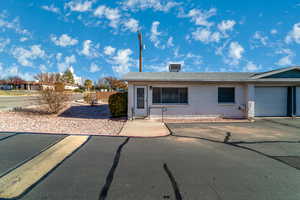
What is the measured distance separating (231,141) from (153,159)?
333cm

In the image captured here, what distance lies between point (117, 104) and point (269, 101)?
10.8 m

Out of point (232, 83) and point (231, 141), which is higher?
point (232, 83)

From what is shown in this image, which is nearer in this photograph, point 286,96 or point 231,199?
point 231,199

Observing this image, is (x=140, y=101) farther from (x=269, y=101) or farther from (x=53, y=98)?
(x=269, y=101)

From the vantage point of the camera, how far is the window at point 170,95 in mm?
9719

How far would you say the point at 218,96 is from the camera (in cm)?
1002

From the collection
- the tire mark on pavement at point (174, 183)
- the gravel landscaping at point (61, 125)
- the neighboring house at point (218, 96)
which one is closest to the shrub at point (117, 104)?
the gravel landscaping at point (61, 125)

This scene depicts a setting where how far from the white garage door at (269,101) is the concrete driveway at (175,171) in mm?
5622

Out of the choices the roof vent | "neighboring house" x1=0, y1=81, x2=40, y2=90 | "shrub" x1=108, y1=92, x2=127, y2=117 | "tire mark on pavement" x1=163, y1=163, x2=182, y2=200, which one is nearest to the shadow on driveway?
"tire mark on pavement" x1=163, y1=163, x2=182, y2=200

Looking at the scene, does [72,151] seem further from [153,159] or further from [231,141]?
[231,141]

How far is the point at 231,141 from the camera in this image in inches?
209

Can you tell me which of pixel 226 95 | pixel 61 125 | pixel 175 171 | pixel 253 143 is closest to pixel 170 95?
pixel 226 95

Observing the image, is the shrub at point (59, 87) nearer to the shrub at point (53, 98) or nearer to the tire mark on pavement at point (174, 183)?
the shrub at point (53, 98)

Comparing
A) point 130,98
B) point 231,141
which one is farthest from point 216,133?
point 130,98
